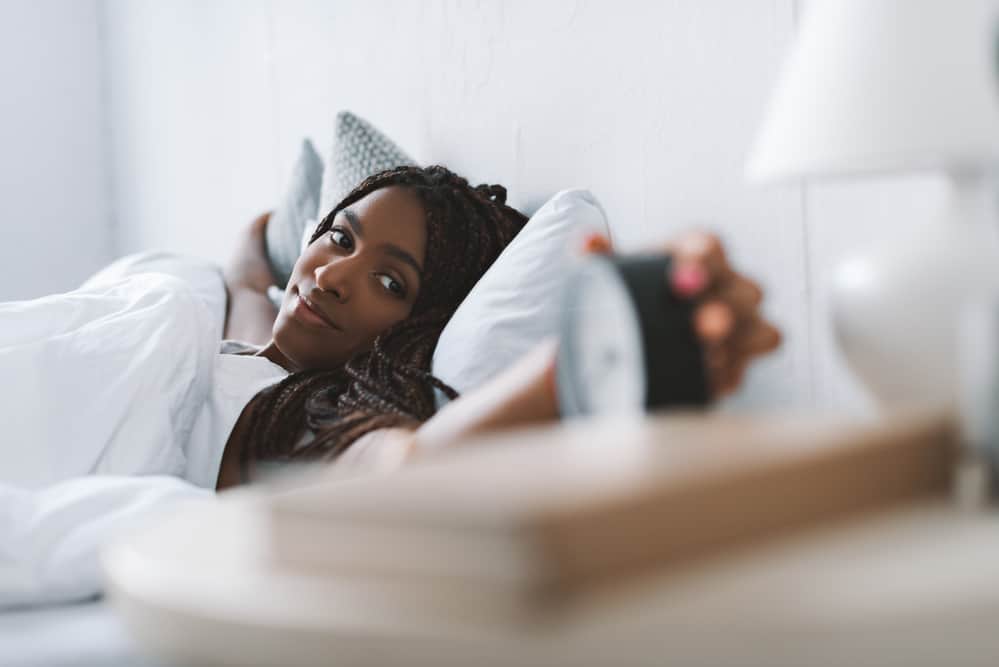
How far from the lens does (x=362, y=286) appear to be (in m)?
1.64

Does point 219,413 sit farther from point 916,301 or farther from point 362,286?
point 916,301

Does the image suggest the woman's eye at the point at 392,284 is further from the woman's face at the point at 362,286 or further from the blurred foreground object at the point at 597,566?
the blurred foreground object at the point at 597,566

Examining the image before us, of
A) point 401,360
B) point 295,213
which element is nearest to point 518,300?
point 401,360

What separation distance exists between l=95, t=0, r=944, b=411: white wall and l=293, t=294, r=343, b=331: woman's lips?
35 cm

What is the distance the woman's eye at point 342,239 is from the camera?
1.70m

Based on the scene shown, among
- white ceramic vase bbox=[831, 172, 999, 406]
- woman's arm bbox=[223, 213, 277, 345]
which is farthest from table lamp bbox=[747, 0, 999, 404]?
woman's arm bbox=[223, 213, 277, 345]

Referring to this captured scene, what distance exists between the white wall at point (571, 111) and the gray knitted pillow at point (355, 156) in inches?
5.6

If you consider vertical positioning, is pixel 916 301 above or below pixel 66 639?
above

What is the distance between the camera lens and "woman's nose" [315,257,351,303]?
1637 millimetres

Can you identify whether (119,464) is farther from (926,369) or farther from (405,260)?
(926,369)

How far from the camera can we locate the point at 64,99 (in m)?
3.62

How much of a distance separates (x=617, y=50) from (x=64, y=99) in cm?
252

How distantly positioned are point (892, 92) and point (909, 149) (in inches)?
1.9

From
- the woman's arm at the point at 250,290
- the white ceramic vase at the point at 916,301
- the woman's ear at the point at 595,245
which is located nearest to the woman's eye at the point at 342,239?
the woman's arm at the point at 250,290
